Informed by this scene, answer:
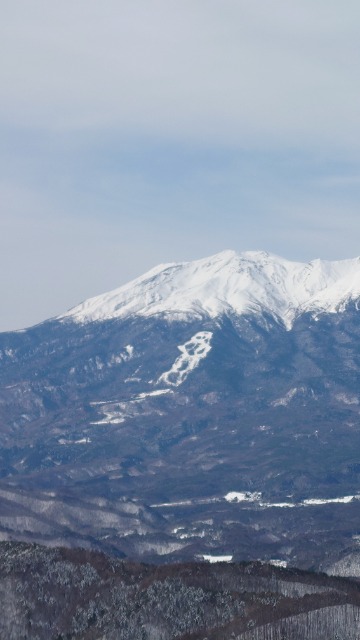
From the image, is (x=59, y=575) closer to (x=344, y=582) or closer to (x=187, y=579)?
(x=187, y=579)

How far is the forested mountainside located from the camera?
513ft

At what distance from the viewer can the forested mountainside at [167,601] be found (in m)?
156

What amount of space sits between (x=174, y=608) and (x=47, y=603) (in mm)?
21731

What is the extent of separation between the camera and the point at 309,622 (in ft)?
509

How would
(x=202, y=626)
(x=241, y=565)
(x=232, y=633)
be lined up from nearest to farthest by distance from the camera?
(x=232, y=633) < (x=202, y=626) < (x=241, y=565)

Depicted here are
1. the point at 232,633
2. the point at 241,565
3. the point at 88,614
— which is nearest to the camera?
the point at 232,633

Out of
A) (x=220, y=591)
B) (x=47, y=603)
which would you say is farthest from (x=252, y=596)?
(x=47, y=603)

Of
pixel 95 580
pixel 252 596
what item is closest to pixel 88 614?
pixel 95 580

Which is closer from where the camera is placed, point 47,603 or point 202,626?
point 202,626

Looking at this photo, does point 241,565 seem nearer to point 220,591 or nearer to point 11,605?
point 220,591

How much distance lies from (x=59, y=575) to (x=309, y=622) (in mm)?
47700

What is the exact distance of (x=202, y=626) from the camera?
168 m

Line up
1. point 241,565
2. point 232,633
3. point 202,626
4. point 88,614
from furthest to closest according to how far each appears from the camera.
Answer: point 241,565 < point 88,614 < point 202,626 < point 232,633

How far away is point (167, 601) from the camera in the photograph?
17362 cm
